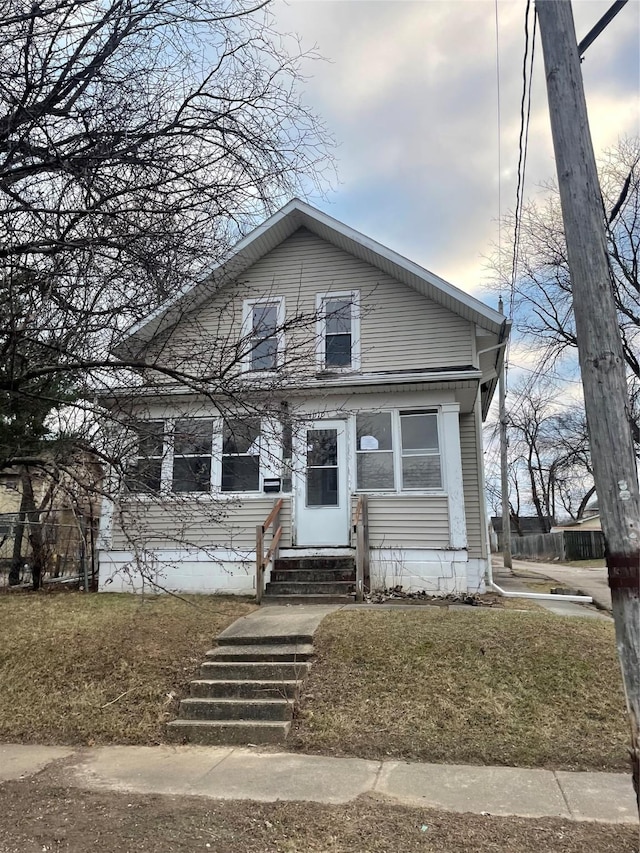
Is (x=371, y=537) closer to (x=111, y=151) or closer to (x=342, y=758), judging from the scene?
(x=342, y=758)

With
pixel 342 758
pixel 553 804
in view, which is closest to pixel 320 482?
pixel 342 758

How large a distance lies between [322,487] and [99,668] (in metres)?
5.50

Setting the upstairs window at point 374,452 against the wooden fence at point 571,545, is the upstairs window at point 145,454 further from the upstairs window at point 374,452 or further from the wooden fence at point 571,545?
the wooden fence at point 571,545

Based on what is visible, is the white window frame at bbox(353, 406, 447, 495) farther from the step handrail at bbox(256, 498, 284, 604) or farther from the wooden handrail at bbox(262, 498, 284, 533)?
the step handrail at bbox(256, 498, 284, 604)

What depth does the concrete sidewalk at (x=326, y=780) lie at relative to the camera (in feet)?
13.2

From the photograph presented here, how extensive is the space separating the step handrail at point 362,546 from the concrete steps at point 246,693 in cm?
278

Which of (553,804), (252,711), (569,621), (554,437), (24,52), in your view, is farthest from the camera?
(554,437)

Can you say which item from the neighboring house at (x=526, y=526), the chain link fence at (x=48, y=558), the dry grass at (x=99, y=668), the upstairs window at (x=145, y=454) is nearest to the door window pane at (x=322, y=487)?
the dry grass at (x=99, y=668)

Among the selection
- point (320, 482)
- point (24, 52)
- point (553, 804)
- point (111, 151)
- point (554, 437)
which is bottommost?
point (553, 804)

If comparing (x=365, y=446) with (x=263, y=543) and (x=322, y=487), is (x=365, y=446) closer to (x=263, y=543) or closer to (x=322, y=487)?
(x=322, y=487)

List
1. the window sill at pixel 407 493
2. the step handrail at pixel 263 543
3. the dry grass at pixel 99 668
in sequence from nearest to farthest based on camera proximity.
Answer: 1. the dry grass at pixel 99 668
2. the step handrail at pixel 263 543
3. the window sill at pixel 407 493

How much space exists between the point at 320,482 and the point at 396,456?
148 cm

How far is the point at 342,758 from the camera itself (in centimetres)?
487

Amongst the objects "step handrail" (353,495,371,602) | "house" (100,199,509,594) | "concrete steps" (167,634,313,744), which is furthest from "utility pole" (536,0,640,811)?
"house" (100,199,509,594)
